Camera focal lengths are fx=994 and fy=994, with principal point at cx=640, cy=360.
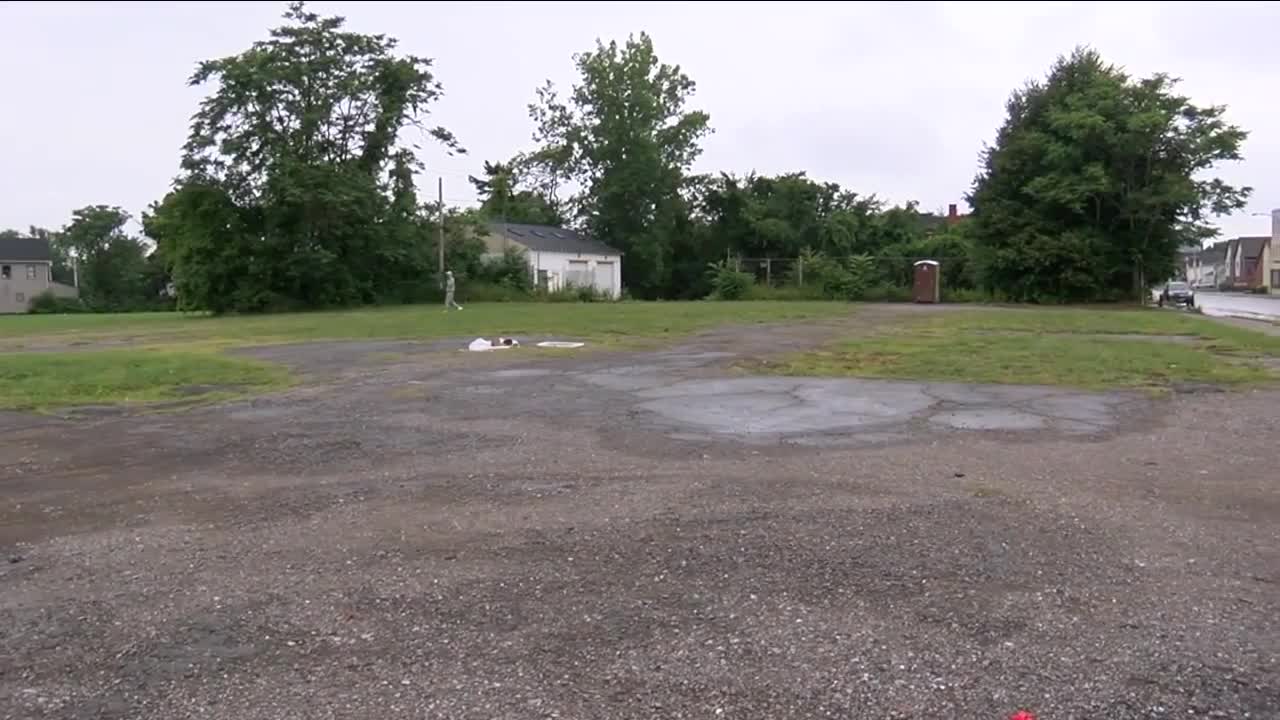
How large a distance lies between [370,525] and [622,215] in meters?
59.3

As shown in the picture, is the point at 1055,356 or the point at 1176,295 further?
the point at 1176,295

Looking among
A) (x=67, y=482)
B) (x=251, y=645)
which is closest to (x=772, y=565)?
(x=251, y=645)

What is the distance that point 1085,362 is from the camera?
565 inches

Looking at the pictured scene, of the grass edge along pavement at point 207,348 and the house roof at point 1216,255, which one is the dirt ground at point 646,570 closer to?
the grass edge along pavement at point 207,348

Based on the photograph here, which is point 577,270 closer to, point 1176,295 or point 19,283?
point 1176,295

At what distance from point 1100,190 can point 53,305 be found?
70669 millimetres

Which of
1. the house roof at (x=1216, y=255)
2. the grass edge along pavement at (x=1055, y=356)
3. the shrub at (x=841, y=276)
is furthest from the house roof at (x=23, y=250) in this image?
the house roof at (x=1216, y=255)

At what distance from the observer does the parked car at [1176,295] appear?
43.6 m

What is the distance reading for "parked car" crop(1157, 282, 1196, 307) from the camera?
143 ft

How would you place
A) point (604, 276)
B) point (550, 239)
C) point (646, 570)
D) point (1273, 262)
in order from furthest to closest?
point (1273, 262) < point (604, 276) < point (550, 239) < point (646, 570)

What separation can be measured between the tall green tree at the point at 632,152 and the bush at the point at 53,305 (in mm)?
37001

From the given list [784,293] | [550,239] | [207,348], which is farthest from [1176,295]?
[207,348]

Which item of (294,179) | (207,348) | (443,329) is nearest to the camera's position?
(207,348)

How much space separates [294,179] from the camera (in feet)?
132
